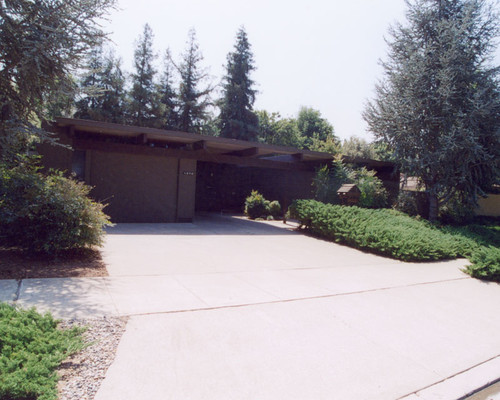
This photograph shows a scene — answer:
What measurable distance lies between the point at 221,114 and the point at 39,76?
2465cm

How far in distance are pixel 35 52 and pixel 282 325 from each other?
5.77 metres

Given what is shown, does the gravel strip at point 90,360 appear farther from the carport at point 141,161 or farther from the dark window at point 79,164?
the dark window at point 79,164

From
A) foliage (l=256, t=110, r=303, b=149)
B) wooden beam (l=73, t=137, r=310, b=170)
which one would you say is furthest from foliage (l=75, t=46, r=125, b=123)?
wooden beam (l=73, t=137, r=310, b=170)

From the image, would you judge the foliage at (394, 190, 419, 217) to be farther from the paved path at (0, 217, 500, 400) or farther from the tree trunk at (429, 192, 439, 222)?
the paved path at (0, 217, 500, 400)

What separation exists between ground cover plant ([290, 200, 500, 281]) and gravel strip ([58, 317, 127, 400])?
272 inches

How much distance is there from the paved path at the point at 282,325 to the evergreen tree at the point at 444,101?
21.1ft

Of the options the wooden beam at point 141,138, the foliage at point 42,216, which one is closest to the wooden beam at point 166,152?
the wooden beam at point 141,138

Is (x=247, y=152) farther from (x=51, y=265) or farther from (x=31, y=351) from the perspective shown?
(x=31, y=351)

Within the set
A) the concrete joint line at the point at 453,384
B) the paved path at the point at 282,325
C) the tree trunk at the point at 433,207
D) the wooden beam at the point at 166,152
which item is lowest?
the concrete joint line at the point at 453,384

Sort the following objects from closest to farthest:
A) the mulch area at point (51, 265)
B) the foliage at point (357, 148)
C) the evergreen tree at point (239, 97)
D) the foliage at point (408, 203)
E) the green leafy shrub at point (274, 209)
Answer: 1. the mulch area at point (51, 265)
2. the foliage at point (408, 203)
3. the green leafy shrub at point (274, 209)
4. the foliage at point (357, 148)
5. the evergreen tree at point (239, 97)

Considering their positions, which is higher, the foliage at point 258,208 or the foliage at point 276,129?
the foliage at point 276,129

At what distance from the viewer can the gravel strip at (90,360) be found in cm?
253

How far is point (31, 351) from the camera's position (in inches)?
112

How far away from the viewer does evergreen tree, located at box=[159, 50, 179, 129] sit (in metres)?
29.9
